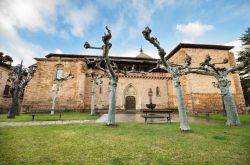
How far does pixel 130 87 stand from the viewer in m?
26.5

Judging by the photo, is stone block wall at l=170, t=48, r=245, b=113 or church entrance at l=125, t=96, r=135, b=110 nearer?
stone block wall at l=170, t=48, r=245, b=113

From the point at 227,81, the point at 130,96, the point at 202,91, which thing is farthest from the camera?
the point at 130,96

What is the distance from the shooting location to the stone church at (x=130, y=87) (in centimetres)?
2270

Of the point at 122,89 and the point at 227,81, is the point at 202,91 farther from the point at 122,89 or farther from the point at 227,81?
the point at 227,81

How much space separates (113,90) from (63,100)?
1595 centimetres

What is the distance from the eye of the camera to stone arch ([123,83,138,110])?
1022 inches

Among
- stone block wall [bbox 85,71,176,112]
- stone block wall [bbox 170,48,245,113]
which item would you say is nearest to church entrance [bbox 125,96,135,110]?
stone block wall [bbox 85,71,176,112]

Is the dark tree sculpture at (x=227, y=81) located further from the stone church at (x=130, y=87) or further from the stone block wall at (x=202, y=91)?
the stone block wall at (x=202, y=91)

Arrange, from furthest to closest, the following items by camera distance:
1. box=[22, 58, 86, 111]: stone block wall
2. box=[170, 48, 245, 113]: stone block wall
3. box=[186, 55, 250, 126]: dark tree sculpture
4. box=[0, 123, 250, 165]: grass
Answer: box=[170, 48, 245, 113]: stone block wall
box=[22, 58, 86, 111]: stone block wall
box=[186, 55, 250, 126]: dark tree sculpture
box=[0, 123, 250, 165]: grass

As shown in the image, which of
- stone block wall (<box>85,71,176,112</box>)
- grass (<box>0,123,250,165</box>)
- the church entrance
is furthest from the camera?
the church entrance

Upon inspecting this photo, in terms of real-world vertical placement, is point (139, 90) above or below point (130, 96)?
above

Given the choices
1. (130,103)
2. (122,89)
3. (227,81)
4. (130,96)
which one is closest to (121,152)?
(227,81)

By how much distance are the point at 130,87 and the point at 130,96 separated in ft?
5.22

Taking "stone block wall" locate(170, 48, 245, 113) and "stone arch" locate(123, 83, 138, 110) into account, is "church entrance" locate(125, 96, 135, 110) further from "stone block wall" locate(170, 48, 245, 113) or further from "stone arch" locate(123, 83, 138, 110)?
A: "stone block wall" locate(170, 48, 245, 113)
